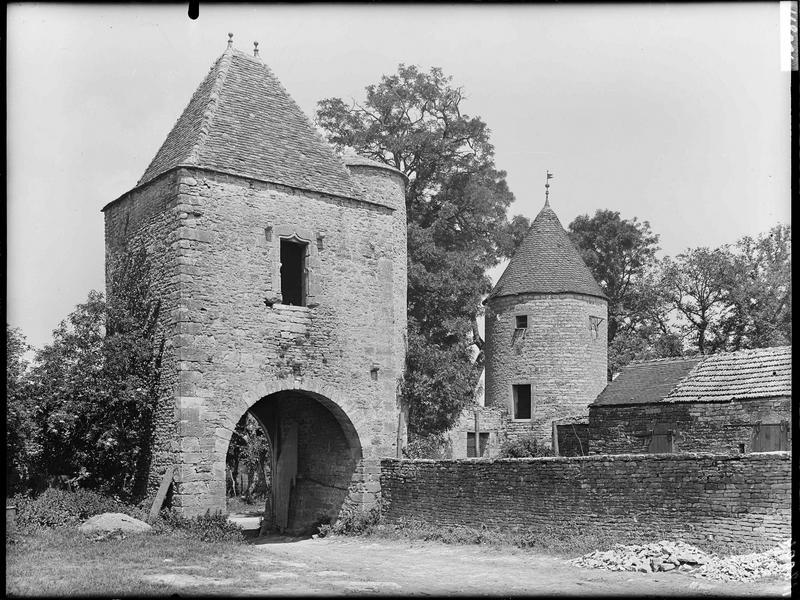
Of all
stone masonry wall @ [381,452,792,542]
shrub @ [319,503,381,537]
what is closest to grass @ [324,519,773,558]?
stone masonry wall @ [381,452,792,542]

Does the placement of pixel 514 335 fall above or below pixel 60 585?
above

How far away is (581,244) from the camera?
39531 mm

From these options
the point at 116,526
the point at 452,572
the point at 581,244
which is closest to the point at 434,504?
the point at 452,572

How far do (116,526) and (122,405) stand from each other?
3.08 m

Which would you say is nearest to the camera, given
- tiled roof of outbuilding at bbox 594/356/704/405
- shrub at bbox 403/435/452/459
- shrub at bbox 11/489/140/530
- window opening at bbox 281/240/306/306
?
shrub at bbox 11/489/140/530

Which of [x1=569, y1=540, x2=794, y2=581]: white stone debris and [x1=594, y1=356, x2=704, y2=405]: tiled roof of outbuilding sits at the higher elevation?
[x1=594, y1=356, x2=704, y2=405]: tiled roof of outbuilding

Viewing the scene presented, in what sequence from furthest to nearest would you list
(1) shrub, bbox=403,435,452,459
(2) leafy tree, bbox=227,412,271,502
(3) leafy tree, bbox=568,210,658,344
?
(3) leafy tree, bbox=568,210,658,344
(2) leafy tree, bbox=227,412,271,502
(1) shrub, bbox=403,435,452,459

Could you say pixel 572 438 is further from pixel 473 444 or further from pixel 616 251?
pixel 616 251

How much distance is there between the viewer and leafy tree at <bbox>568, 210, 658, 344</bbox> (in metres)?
38.8

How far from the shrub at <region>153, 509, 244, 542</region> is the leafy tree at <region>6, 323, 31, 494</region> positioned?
2.75m

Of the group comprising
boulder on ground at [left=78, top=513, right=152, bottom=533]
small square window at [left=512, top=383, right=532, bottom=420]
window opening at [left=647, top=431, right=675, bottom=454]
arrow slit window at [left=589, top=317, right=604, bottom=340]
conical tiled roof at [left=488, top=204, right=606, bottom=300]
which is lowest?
boulder on ground at [left=78, top=513, right=152, bottom=533]

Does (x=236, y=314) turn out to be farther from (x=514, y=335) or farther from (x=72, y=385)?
(x=514, y=335)

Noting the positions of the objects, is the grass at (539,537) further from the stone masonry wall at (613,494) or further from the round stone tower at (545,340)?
the round stone tower at (545,340)

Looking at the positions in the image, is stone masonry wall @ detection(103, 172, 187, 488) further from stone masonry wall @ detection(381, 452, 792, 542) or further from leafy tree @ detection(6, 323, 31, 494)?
stone masonry wall @ detection(381, 452, 792, 542)
